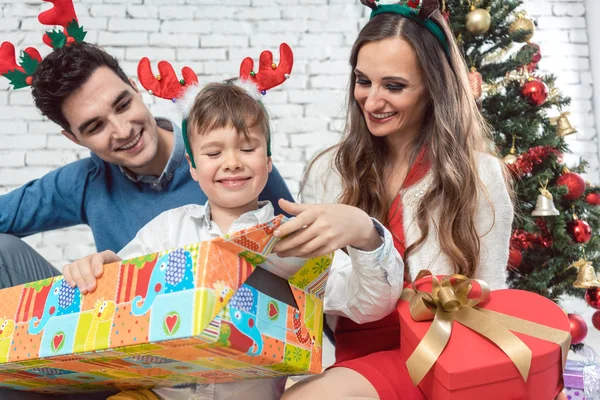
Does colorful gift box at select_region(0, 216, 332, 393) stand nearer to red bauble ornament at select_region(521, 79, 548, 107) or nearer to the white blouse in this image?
the white blouse

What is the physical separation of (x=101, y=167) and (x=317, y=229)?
40.9 inches

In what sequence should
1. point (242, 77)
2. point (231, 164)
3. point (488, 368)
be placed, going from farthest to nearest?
point (242, 77), point (231, 164), point (488, 368)

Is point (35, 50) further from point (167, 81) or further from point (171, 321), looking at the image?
point (171, 321)

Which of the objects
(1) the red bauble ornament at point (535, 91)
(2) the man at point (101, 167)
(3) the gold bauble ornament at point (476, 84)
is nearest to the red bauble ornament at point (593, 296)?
(1) the red bauble ornament at point (535, 91)

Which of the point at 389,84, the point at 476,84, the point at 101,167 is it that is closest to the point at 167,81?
the point at 101,167

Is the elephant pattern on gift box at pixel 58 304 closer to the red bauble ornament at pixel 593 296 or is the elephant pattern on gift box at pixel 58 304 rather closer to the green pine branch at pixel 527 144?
the green pine branch at pixel 527 144

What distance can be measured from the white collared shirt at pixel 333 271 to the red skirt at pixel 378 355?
0.09 metres

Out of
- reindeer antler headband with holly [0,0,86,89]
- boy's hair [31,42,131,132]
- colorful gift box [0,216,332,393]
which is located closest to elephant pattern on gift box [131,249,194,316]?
colorful gift box [0,216,332,393]

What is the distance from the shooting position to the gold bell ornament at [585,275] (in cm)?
228

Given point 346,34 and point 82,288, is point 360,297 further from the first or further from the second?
point 346,34

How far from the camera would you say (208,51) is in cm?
329

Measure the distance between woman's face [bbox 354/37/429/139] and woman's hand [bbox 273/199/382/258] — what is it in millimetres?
557

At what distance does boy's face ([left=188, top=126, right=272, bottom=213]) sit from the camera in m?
1.30

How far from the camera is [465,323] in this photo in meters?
1.12
